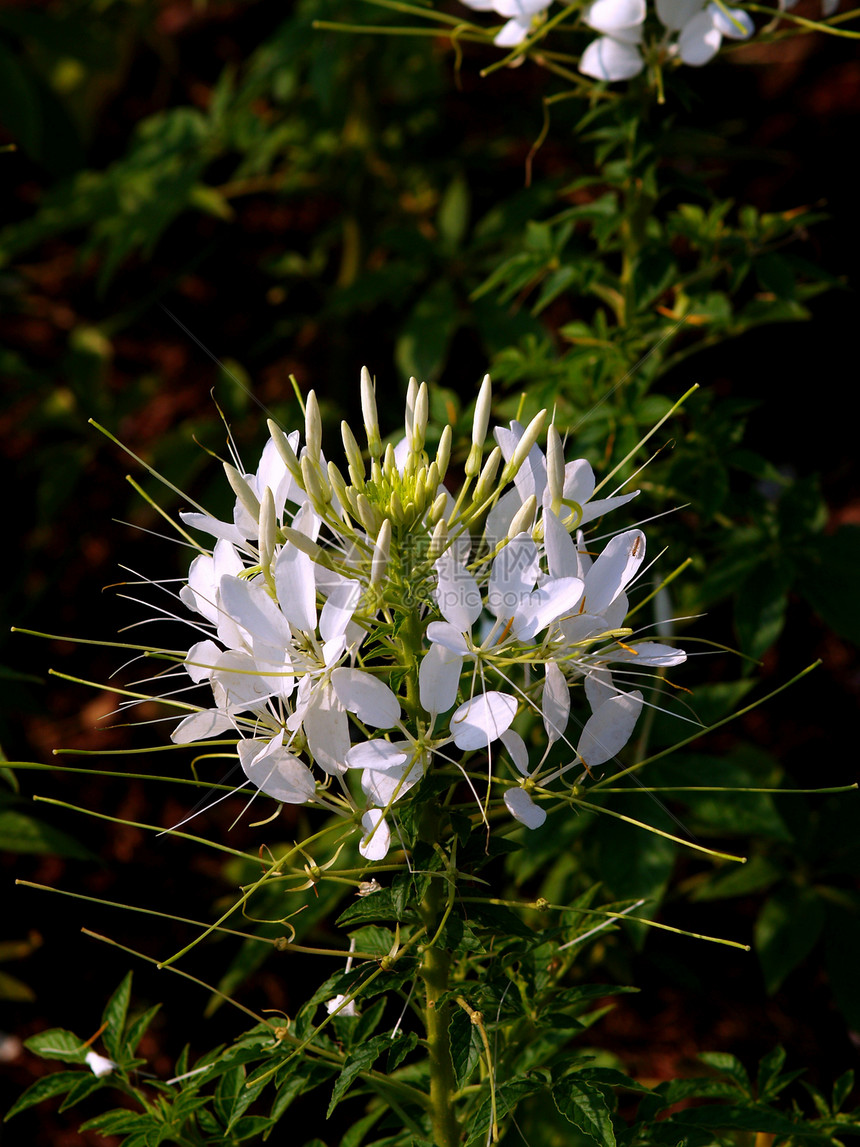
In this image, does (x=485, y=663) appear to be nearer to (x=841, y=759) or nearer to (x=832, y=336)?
(x=841, y=759)

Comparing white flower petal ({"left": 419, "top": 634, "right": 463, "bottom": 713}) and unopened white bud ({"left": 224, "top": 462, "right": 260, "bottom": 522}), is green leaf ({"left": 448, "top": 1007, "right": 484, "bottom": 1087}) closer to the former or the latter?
white flower petal ({"left": 419, "top": 634, "right": 463, "bottom": 713})

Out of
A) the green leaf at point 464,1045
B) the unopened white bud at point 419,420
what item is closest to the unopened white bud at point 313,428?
the unopened white bud at point 419,420

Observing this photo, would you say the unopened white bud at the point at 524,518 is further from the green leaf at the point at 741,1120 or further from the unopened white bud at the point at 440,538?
the green leaf at the point at 741,1120

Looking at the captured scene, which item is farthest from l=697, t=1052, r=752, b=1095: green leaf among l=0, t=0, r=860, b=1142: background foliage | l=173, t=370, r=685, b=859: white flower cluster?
l=173, t=370, r=685, b=859: white flower cluster

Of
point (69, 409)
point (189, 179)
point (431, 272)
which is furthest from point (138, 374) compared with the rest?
point (431, 272)

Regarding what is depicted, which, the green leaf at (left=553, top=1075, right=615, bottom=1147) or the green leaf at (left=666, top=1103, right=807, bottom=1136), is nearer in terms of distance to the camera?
the green leaf at (left=553, top=1075, right=615, bottom=1147)

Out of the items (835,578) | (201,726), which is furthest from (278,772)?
(835,578)
